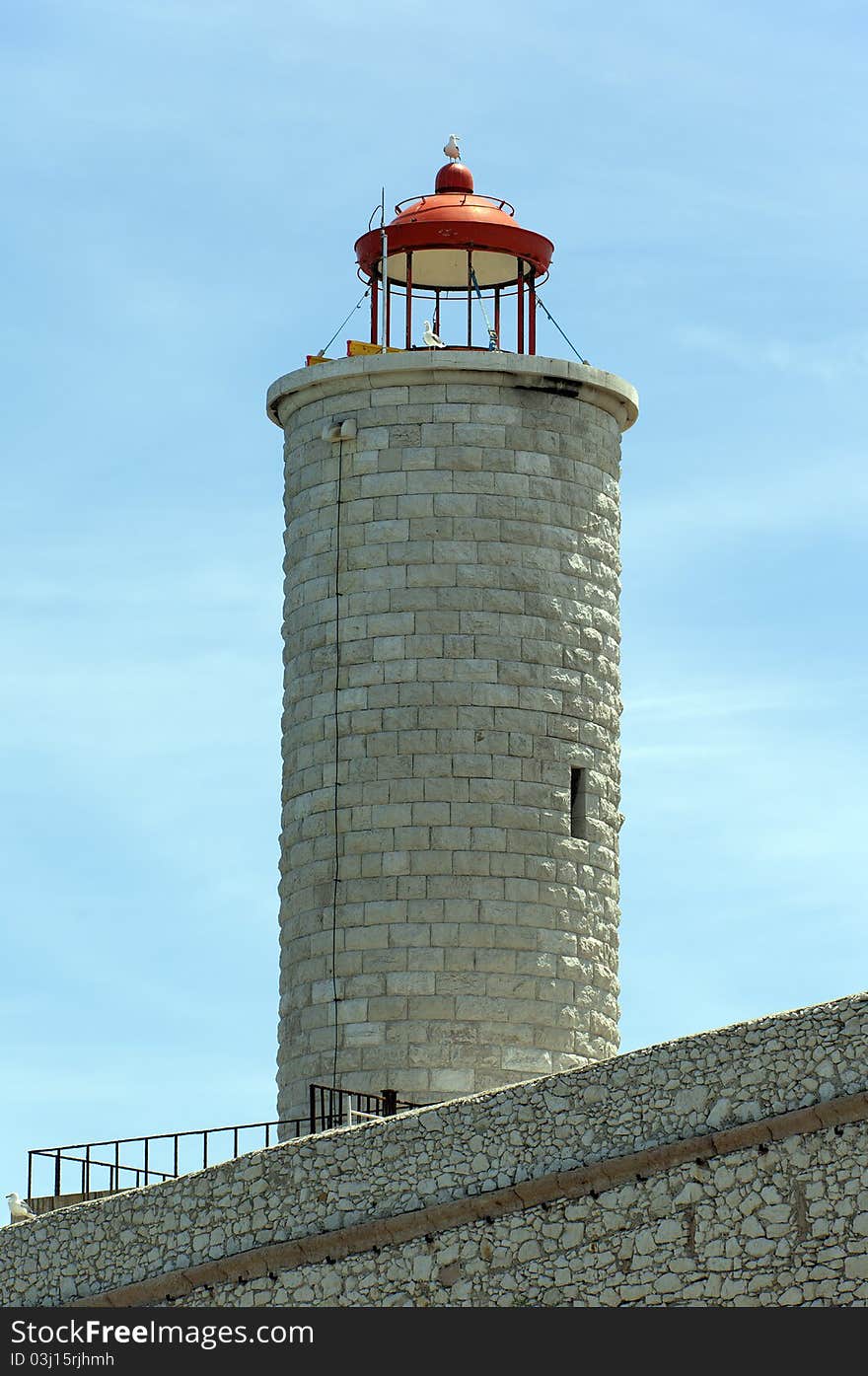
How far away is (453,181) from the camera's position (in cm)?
3378

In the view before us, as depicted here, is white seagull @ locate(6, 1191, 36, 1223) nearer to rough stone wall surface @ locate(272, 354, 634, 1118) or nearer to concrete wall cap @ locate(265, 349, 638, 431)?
rough stone wall surface @ locate(272, 354, 634, 1118)

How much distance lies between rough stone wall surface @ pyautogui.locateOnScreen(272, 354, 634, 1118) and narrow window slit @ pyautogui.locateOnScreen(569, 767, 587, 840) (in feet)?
0.21

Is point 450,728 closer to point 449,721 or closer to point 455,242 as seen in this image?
point 449,721

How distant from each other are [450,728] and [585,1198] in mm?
7338

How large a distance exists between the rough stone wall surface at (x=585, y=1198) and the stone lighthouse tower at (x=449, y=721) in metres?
3.46

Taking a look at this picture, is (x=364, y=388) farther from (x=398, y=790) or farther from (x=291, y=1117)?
(x=291, y=1117)

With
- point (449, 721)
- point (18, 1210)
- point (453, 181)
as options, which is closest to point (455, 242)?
point (453, 181)

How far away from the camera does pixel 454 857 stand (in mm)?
30875

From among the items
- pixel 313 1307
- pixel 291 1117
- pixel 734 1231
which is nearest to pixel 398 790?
pixel 291 1117

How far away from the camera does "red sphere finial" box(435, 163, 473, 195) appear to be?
3375 centimetres

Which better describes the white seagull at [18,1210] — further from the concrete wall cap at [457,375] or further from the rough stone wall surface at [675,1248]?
the concrete wall cap at [457,375]

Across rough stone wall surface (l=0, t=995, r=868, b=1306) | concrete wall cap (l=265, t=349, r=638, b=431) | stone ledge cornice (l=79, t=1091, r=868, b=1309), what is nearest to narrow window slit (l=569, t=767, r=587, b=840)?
concrete wall cap (l=265, t=349, r=638, b=431)

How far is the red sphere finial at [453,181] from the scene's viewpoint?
111ft

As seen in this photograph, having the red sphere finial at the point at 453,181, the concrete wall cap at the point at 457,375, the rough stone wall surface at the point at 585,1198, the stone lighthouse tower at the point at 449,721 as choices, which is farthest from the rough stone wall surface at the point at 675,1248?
the red sphere finial at the point at 453,181
